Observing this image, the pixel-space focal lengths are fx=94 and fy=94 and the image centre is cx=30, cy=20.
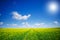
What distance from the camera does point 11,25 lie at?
200 cm

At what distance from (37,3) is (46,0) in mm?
205

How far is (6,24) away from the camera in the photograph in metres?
2.00

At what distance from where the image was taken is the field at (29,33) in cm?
197

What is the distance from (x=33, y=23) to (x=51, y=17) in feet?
1.34

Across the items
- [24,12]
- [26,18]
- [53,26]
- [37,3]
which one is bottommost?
[53,26]

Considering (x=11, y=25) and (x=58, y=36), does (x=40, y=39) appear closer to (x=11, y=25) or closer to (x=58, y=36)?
(x=58, y=36)

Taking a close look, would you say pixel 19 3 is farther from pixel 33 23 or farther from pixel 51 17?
pixel 51 17

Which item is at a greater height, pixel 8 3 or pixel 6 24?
pixel 8 3

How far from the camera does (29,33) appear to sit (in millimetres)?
1999

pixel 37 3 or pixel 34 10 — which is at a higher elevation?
pixel 37 3

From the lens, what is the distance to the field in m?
1.97

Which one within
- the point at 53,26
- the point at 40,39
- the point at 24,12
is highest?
the point at 24,12

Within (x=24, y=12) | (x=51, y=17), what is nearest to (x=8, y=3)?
(x=24, y=12)

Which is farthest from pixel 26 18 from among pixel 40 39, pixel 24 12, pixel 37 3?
pixel 40 39
